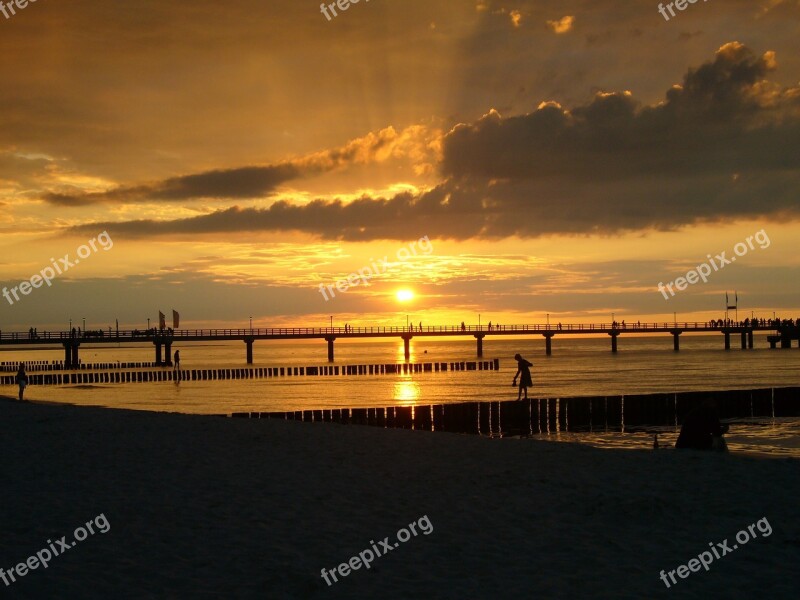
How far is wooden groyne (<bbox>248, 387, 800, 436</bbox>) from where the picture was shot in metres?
28.0

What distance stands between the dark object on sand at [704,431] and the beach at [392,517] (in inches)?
32.4

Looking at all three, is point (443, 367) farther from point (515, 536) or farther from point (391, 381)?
point (515, 536)

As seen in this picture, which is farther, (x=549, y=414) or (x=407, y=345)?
(x=407, y=345)

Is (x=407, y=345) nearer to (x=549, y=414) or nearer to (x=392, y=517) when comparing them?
(x=549, y=414)

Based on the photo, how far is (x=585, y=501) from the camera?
1190 centimetres

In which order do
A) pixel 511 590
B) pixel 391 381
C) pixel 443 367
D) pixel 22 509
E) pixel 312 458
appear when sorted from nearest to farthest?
pixel 511 590 < pixel 22 509 < pixel 312 458 < pixel 391 381 < pixel 443 367

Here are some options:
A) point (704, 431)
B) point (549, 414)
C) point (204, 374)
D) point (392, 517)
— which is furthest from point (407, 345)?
point (392, 517)

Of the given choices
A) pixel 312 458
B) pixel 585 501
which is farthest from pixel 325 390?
pixel 585 501

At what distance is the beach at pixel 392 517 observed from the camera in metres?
8.30

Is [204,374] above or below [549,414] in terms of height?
below

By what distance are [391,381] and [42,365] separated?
5469cm

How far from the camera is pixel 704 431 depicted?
16641 mm

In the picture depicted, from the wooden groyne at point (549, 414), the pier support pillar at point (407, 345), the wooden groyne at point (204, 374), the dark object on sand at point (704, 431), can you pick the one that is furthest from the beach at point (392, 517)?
the pier support pillar at point (407, 345)

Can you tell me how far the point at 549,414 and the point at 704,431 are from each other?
44.2 feet
